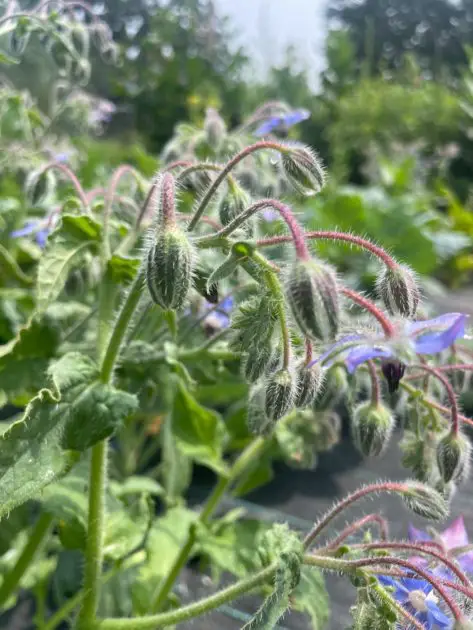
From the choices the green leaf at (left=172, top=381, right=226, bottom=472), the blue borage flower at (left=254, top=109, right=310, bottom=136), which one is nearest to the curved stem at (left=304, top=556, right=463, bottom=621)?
the green leaf at (left=172, top=381, right=226, bottom=472)

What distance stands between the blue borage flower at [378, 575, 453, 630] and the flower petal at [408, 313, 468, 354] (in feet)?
0.82

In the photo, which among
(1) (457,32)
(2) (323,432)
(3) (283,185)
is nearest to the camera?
(2) (323,432)

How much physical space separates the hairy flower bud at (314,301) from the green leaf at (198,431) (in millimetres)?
478

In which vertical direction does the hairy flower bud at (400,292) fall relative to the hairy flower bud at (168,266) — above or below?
below

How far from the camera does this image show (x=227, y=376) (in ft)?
4.16

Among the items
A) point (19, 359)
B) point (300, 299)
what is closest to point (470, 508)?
point (19, 359)

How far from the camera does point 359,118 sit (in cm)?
795

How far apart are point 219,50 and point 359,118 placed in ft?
6.80

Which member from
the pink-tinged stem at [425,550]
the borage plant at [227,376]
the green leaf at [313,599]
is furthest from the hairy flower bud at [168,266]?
the green leaf at [313,599]

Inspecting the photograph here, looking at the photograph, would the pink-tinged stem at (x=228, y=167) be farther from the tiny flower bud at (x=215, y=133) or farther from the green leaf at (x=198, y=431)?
the tiny flower bud at (x=215, y=133)

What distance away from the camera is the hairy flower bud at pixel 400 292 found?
2.21ft

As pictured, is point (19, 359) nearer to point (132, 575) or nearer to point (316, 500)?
point (132, 575)

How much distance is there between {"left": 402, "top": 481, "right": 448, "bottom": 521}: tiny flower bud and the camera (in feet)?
2.47

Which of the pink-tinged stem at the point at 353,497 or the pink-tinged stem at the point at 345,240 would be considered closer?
the pink-tinged stem at the point at 345,240
